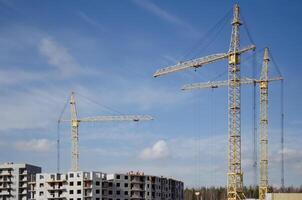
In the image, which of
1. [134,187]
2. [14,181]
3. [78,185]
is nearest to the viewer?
[78,185]

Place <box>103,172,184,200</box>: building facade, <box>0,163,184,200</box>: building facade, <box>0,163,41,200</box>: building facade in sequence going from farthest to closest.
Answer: <box>0,163,41,200</box>: building facade
<box>103,172,184,200</box>: building facade
<box>0,163,184,200</box>: building facade

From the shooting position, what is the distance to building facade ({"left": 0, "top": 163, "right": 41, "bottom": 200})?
18075 centimetres

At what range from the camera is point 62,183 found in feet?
529

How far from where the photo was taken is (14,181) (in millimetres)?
181375

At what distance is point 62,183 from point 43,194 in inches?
329

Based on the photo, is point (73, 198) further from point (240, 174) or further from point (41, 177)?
point (240, 174)

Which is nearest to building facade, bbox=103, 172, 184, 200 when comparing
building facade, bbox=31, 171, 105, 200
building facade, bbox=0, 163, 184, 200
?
A: building facade, bbox=0, 163, 184, 200

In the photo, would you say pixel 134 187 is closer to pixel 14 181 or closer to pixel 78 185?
pixel 78 185

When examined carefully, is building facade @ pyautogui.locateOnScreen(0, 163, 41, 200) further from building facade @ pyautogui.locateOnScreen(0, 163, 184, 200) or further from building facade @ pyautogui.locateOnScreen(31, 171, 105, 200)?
building facade @ pyautogui.locateOnScreen(31, 171, 105, 200)

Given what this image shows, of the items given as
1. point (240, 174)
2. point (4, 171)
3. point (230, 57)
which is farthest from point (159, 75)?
point (4, 171)

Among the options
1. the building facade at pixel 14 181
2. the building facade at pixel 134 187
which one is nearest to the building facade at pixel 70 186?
the building facade at pixel 134 187

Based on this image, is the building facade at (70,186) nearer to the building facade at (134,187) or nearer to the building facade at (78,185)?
the building facade at (78,185)

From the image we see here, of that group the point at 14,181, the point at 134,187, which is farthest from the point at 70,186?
the point at 14,181

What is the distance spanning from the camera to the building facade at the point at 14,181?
7116 inches
